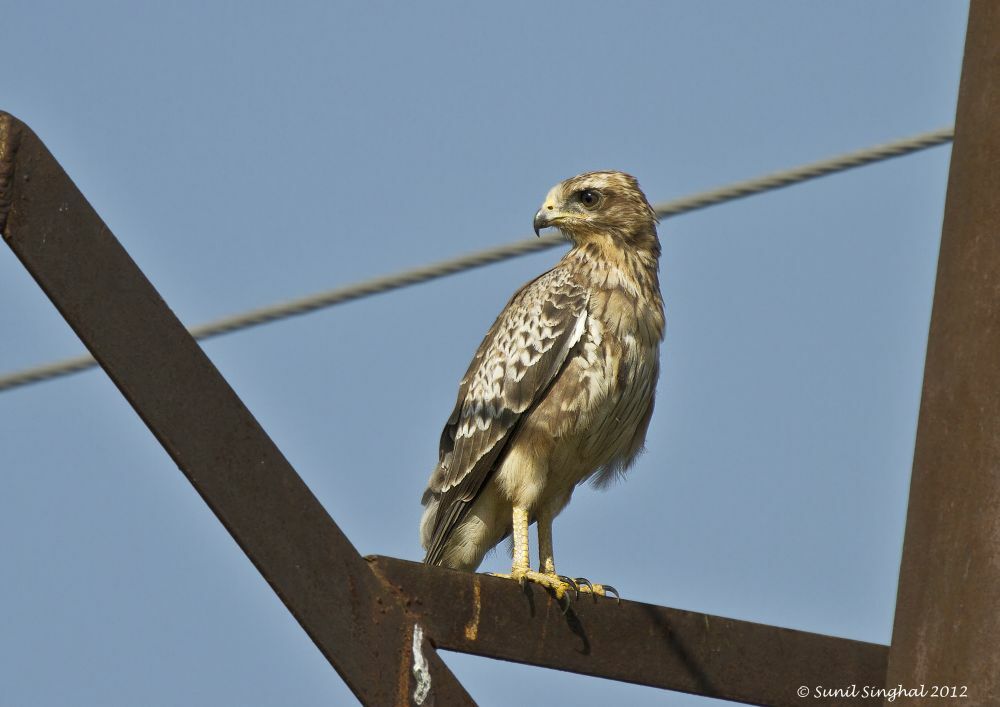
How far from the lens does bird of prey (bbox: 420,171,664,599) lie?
6906 mm

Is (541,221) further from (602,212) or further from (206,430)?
(206,430)

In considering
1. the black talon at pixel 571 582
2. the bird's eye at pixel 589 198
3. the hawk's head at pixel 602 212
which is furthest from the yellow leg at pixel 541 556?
the bird's eye at pixel 589 198

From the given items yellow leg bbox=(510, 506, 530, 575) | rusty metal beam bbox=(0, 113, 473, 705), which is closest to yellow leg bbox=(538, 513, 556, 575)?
yellow leg bbox=(510, 506, 530, 575)

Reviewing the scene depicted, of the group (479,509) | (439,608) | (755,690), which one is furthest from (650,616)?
(479,509)

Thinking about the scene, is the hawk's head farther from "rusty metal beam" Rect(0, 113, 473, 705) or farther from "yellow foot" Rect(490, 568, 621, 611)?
"rusty metal beam" Rect(0, 113, 473, 705)

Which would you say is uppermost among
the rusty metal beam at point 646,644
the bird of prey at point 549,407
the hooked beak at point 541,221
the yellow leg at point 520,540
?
the hooked beak at point 541,221

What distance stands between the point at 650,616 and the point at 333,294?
5.51ft

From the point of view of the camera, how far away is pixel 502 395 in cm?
706

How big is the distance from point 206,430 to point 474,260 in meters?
1.73

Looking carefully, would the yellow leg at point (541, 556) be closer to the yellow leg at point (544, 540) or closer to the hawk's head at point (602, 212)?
the yellow leg at point (544, 540)

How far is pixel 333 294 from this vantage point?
527cm

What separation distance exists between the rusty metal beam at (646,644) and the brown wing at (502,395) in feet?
6.48

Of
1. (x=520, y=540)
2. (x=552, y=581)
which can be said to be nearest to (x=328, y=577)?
(x=552, y=581)

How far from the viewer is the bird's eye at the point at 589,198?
771 cm
